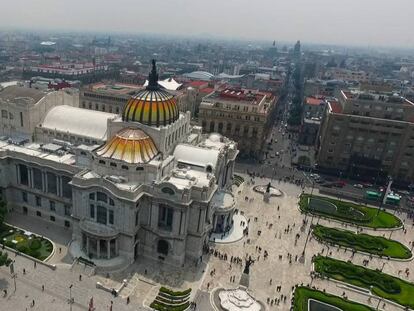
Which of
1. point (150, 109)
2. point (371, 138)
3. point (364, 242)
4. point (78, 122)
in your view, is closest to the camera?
point (150, 109)

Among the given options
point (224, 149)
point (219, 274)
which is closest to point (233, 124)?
point (224, 149)

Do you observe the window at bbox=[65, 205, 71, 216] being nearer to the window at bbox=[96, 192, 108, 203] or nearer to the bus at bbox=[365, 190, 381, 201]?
the window at bbox=[96, 192, 108, 203]

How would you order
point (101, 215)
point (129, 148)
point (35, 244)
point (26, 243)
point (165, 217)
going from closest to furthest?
point (165, 217) < point (101, 215) < point (35, 244) < point (129, 148) < point (26, 243)

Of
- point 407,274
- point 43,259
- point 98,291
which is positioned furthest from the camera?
point 407,274

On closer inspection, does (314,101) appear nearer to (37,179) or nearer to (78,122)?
(78,122)

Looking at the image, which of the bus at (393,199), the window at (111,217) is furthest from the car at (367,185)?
the window at (111,217)

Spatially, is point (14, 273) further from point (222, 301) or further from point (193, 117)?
point (193, 117)

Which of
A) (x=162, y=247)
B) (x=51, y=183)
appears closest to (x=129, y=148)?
(x=162, y=247)
